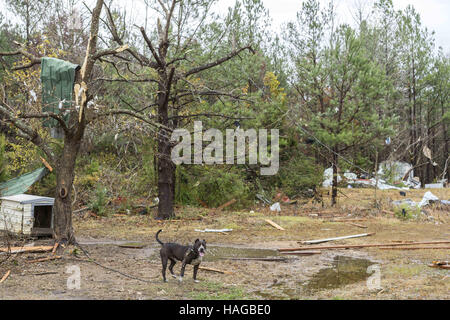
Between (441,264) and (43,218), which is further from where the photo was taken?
(43,218)

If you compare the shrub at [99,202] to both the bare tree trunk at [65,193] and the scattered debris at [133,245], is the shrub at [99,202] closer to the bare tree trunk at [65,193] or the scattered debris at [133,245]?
the scattered debris at [133,245]

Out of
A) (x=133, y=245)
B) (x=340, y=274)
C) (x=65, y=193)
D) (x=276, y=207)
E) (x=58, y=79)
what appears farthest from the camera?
(x=276, y=207)

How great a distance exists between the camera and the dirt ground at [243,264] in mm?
6461

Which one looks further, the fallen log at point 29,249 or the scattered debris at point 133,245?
the scattered debris at point 133,245

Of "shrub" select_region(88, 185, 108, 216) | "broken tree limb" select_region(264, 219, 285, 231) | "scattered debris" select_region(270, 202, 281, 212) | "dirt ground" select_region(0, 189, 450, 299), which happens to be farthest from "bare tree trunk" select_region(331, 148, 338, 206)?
"shrub" select_region(88, 185, 108, 216)

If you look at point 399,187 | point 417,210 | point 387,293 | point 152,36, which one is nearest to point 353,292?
point 387,293

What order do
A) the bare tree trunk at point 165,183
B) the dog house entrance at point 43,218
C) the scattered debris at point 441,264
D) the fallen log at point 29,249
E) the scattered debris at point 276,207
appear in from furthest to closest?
the scattered debris at point 276,207, the bare tree trunk at point 165,183, the dog house entrance at point 43,218, the fallen log at point 29,249, the scattered debris at point 441,264

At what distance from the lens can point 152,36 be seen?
19312 millimetres

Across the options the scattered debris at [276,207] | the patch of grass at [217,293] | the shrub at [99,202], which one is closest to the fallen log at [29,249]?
the patch of grass at [217,293]

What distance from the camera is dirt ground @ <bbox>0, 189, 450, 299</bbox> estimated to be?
6.46 m

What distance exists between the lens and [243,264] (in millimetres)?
8625

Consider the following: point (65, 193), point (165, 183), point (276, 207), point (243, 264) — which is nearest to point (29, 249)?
point (65, 193)

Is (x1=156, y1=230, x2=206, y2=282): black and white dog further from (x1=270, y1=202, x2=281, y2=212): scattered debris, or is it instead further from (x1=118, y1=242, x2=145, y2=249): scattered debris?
(x1=270, y1=202, x2=281, y2=212): scattered debris

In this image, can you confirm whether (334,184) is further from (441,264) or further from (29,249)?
(29,249)
